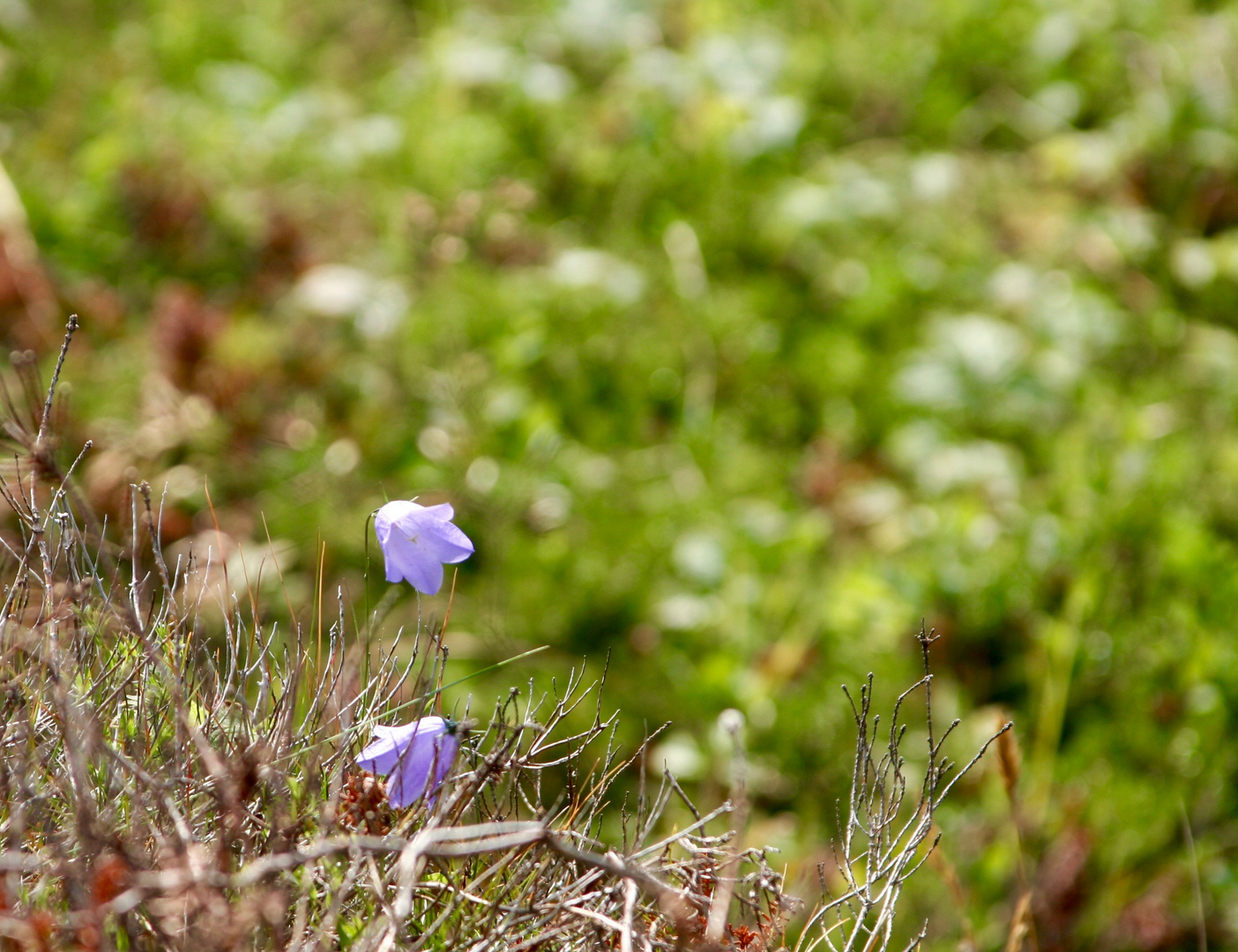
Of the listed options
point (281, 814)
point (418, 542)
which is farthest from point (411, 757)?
point (418, 542)

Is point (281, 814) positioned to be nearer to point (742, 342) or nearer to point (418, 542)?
point (418, 542)

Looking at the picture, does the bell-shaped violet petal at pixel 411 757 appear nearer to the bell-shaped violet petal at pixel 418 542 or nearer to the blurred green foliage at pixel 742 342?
the bell-shaped violet petal at pixel 418 542

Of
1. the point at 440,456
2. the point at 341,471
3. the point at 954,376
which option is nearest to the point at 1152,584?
the point at 954,376

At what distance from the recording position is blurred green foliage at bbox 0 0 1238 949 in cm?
265

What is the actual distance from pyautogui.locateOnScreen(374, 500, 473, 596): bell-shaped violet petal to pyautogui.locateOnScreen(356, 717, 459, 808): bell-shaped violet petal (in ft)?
0.56

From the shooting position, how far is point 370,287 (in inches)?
141

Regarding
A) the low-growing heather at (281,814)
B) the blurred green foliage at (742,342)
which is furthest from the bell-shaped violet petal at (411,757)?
the blurred green foliage at (742,342)

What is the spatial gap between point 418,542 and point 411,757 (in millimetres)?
250

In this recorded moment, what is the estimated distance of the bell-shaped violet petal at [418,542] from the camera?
1227mm

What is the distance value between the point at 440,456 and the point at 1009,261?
216 cm

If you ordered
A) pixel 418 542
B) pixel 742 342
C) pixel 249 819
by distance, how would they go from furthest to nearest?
pixel 742 342 < pixel 418 542 < pixel 249 819

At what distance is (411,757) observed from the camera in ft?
3.65

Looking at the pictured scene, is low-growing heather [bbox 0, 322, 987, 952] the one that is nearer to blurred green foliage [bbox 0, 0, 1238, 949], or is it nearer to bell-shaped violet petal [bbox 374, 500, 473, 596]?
bell-shaped violet petal [bbox 374, 500, 473, 596]

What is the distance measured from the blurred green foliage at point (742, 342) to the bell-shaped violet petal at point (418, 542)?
130 centimetres
